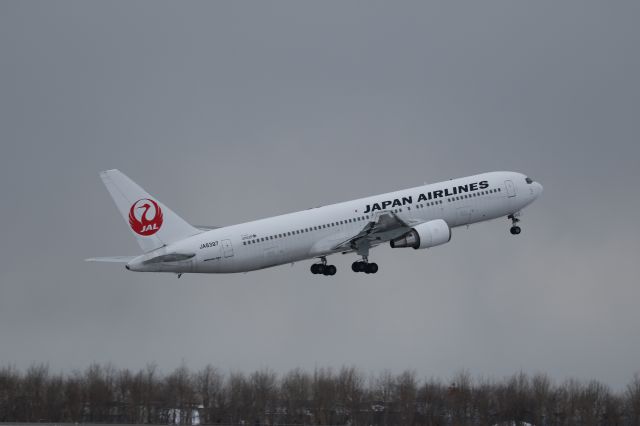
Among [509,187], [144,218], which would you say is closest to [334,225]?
[144,218]

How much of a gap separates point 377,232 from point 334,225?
360 centimetres

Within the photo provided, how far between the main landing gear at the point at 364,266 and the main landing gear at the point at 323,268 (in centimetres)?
162

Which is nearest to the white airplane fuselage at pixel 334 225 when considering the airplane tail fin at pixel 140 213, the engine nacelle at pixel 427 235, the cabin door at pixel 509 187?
the cabin door at pixel 509 187

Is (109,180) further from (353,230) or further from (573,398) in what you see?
(573,398)

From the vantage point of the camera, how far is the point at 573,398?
148 metres

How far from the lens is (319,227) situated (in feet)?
421

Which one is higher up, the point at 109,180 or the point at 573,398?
the point at 109,180

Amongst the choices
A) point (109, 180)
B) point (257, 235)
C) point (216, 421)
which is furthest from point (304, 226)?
point (216, 421)

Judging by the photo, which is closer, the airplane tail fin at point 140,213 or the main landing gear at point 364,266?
the airplane tail fin at point 140,213

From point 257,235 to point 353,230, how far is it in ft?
29.7

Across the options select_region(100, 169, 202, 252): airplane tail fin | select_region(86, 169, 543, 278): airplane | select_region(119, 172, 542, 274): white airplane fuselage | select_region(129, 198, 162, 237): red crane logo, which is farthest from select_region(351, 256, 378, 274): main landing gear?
select_region(129, 198, 162, 237): red crane logo

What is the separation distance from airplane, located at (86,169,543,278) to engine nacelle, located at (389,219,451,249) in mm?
78

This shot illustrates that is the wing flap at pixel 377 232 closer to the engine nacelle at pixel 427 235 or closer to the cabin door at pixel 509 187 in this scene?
the engine nacelle at pixel 427 235

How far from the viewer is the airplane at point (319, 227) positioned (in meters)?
124
